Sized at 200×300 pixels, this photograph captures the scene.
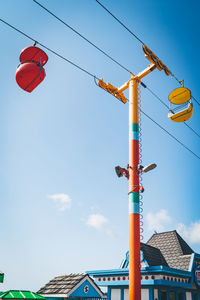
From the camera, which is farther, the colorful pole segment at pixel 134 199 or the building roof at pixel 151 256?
the building roof at pixel 151 256

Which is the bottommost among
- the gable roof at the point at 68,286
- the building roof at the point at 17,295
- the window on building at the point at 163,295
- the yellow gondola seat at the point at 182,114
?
the building roof at the point at 17,295

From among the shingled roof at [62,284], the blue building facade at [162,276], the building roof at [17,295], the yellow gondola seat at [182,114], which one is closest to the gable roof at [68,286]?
the shingled roof at [62,284]

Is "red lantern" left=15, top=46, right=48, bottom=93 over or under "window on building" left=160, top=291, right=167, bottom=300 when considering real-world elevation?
A: over

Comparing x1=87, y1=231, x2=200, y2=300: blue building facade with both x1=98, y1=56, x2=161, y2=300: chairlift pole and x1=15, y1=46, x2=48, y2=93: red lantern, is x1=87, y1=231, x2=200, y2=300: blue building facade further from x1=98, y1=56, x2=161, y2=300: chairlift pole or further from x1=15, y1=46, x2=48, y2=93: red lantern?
x1=15, y1=46, x2=48, y2=93: red lantern

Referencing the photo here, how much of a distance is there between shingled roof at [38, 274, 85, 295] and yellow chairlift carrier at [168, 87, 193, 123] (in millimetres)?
12128

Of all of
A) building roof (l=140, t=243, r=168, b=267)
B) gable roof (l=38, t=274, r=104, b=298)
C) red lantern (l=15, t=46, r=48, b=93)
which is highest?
red lantern (l=15, t=46, r=48, b=93)

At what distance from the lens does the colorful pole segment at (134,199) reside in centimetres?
841

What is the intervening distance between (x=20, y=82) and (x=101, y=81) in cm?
440

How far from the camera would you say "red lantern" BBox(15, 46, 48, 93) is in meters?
6.95

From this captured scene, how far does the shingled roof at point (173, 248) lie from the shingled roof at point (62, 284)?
5.36 meters

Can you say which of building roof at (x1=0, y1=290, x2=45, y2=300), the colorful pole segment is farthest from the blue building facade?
the colorful pole segment

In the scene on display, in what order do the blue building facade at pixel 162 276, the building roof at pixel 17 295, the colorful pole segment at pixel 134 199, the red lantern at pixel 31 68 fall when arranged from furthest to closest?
the building roof at pixel 17 295
the blue building facade at pixel 162 276
the colorful pole segment at pixel 134 199
the red lantern at pixel 31 68

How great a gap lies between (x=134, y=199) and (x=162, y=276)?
17.2 ft

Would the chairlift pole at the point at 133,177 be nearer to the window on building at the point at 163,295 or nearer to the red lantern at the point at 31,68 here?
the red lantern at the point at 31,68
